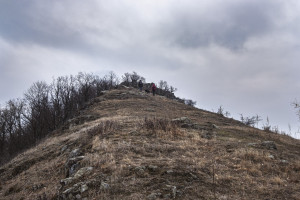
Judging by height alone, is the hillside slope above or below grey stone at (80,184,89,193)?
above

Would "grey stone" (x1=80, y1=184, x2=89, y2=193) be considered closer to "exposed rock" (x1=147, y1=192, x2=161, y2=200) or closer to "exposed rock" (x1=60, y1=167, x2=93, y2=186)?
"exposed rock" (x1=60, y1=167, x2=93, y2=186)

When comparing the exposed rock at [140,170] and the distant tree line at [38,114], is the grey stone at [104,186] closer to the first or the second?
the exposed rock at [140,170]

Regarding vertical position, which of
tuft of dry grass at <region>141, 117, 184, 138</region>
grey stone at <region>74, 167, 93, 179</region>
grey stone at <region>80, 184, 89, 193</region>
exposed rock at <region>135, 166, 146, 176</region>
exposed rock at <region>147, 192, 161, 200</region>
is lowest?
grey stone at <region>80, 184, 89, 193</region>

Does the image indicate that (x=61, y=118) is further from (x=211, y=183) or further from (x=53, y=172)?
(x=211, y=183)

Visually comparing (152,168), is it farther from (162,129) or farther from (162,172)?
(162,129)

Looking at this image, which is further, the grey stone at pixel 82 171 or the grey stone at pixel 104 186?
the grey stone at pixel 82 171

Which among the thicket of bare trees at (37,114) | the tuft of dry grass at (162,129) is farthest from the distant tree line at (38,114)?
the tuft of dry grass at (162,129)

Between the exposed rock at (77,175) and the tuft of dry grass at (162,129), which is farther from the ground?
the tuft of dry grass at (162,129)

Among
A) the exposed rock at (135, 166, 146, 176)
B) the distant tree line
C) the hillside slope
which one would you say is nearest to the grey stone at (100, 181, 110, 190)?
the hillside slope

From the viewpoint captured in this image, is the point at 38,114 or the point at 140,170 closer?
the point at 140,170

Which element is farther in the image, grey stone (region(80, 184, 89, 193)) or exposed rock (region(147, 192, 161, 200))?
grey stone (region(80, 184, 89, 193))

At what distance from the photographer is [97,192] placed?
16.3 feet

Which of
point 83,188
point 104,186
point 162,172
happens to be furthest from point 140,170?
point 83,188

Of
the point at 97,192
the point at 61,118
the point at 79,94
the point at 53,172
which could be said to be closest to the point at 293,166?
the point at 97,192
